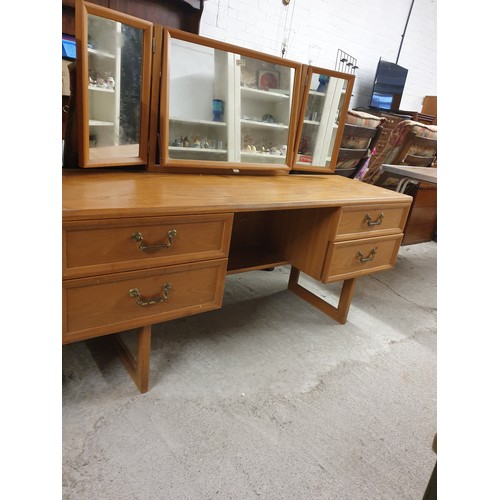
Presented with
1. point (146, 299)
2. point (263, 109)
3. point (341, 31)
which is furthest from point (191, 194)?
point (341, 31)

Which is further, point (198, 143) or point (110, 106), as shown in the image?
point (198, 143)

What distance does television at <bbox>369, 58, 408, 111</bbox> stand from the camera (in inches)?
172

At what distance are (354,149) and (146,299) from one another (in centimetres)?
163

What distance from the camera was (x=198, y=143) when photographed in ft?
4.67

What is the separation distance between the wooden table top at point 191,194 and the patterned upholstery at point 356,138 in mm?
561

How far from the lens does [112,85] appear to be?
3.81ft

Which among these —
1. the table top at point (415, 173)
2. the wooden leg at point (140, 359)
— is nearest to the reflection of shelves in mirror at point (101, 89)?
the wooden leg at point (140, 359)

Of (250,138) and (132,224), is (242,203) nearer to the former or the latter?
(132,224)

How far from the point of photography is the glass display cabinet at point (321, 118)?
168 cm

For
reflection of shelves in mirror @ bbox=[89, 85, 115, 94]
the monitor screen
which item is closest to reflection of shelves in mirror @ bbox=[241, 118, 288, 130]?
reflection of shelves in mirror @ bbox=[89, 85, 115, 94]

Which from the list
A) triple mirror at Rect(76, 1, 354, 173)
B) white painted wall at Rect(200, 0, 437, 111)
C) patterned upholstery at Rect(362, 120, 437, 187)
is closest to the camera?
triple mirror at Rect(76, 1, 354, 173)

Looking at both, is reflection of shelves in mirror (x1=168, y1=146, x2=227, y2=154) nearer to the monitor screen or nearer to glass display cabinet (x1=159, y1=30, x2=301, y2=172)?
glass display cabinet (x1=159, y1=30, x2=301, y2=172)
